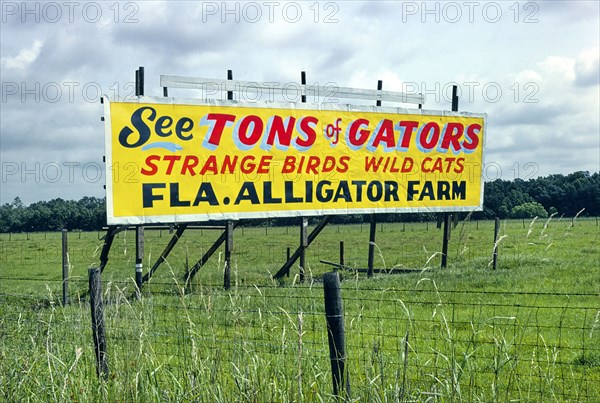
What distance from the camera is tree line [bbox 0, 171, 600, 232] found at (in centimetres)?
2061

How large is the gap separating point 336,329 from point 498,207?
60.0 ft

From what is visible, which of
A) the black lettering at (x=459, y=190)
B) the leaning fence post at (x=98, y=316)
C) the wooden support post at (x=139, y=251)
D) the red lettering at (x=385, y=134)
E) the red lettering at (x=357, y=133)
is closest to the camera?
the leaning fence post at (x=98, y=316)

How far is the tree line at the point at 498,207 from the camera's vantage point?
67.6 ft

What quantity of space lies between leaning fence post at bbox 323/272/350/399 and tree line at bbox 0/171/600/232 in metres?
1.95

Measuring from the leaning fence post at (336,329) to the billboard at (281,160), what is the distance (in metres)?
11.8

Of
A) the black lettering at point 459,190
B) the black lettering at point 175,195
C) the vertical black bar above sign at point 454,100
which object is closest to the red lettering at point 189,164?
the black lettering at point 175,195

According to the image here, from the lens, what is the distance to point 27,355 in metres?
6.19

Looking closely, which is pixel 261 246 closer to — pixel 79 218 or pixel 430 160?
pixel 430 160

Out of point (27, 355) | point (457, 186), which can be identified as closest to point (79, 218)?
point (457, 186)

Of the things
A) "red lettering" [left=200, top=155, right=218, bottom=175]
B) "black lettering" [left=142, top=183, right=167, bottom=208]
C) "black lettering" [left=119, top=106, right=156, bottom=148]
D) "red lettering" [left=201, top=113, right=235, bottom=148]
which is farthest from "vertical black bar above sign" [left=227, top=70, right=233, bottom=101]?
"black lettering" [left=142, top=183, right=167, bottom=208]

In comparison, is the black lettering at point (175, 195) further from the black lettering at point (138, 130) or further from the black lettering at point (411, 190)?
the black lettering at point (411, 190)

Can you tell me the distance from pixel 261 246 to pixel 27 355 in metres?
31.9

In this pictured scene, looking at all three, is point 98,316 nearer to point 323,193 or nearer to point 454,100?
point 323,193

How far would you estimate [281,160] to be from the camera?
18219mm
